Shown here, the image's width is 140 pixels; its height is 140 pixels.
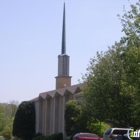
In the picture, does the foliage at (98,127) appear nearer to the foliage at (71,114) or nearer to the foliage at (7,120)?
the foliage at (71,114)

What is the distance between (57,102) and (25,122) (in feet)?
37.7

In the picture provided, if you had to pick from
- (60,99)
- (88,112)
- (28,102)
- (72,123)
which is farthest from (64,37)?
(88,112)

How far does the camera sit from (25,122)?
76312mm

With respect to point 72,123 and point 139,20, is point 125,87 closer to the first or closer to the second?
point 139,20

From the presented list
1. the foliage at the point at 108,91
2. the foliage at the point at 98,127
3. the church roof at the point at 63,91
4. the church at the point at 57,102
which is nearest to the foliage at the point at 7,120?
the church at the point at 57,102

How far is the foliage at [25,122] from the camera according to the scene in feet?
249

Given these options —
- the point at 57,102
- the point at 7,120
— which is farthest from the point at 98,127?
the point at 7,120

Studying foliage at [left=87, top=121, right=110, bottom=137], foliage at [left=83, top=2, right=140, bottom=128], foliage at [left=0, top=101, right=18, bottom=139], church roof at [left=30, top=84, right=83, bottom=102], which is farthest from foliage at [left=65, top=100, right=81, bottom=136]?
foliage at [left=0, top=101, right=18, bottom=139]

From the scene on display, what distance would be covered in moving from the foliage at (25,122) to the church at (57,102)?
1067 millimetres

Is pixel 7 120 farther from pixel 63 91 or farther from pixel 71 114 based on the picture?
pixel 71 114

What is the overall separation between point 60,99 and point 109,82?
3235 cm

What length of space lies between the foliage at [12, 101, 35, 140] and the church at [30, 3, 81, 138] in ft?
3.50

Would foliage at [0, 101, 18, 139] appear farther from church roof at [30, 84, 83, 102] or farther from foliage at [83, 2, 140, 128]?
foliage at [83, 2, 140, 128]

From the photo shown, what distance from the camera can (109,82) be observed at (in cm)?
3450
